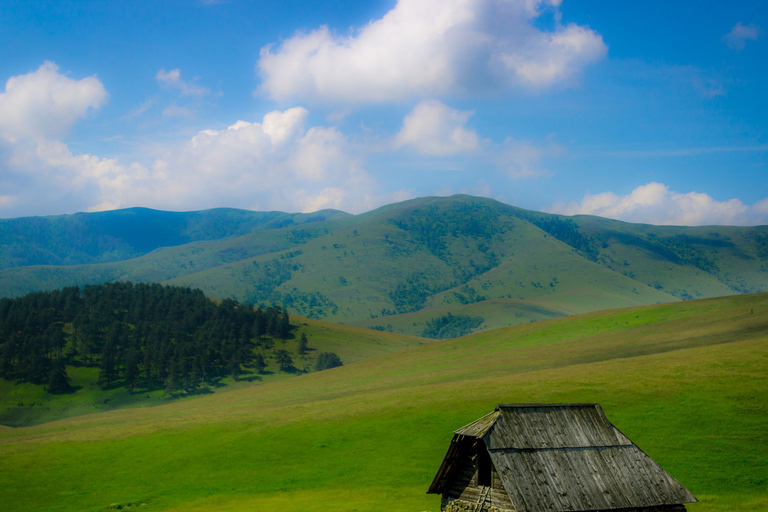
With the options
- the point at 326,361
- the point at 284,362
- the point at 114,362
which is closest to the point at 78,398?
the point at 114,362

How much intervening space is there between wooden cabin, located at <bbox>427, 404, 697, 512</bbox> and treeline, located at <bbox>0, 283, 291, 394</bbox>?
511 feet

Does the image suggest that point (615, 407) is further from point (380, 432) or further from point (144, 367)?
point (144, 367)

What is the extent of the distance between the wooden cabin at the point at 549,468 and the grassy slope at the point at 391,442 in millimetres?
9841

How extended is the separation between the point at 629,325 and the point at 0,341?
185m

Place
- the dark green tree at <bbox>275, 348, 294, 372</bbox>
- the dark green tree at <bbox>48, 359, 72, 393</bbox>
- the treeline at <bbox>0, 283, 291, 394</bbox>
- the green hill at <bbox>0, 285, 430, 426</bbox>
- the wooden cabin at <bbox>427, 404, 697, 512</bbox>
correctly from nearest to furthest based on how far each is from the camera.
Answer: the wooden cabin at <bbox>427, 404, 697, 512</bbox>, the green hill at <bbox>0, 285, 430, 426</bbox>, the dark green tree at <bbox>48, 359, 72, 393</bbox>, the treeline at <bbox>0, 283, 291, 394</bbox>, the dark green tree at <bbox>275, 348, 294, 372</bbox>

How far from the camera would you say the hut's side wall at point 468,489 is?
2186 cm

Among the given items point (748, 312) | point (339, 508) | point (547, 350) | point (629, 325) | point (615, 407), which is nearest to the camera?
point (339, 508)

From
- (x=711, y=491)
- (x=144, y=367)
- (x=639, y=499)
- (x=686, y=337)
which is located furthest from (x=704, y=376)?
(x=144, y=367)

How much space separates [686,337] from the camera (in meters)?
81.8

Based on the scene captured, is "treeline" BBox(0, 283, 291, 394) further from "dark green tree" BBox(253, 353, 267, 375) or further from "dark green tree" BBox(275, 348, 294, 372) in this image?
"dark green tree" BBox(275, 348, 294, 372)

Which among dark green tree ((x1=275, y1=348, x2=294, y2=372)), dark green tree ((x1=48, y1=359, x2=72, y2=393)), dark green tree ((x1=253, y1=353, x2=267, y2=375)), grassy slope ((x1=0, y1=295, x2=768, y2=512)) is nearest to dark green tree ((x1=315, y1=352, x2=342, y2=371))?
dark green tree ((x1=275, y1=348, x2=294, y2=372))

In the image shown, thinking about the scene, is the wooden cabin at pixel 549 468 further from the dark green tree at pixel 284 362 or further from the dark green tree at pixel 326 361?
the dark green tree at pixel 284 362

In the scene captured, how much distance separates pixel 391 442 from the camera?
2031 inches

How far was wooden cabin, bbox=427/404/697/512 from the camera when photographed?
21719 millimetres
